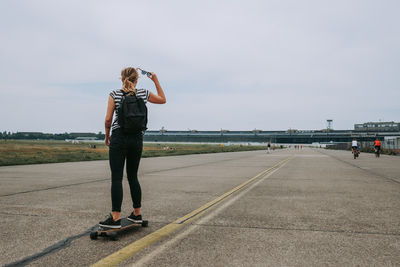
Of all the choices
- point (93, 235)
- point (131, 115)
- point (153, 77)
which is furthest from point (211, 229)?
point (153, 77)

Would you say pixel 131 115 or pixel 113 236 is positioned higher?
pixel 131 115

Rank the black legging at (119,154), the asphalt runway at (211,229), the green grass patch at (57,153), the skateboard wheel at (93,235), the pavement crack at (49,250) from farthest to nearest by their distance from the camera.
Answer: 1. the green grass patch at (57,153)
2. the black legging at (119,154)
3. the skateboard wheel at (93,235)
4. the asphalt runway at (211,229)
5. the pavement crack at (49,250)

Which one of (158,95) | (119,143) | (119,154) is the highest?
(158,95)

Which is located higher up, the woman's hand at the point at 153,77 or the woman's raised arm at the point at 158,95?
the woman's hand at the point at 153,77

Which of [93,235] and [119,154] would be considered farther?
[119,154]

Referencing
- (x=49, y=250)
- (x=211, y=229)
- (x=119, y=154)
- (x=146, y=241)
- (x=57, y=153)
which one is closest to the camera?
(x=49, y=250)

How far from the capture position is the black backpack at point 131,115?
4.18m

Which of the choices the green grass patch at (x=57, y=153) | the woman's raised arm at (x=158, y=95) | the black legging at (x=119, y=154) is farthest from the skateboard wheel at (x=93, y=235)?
the green grass patch at (x=57, y=153)

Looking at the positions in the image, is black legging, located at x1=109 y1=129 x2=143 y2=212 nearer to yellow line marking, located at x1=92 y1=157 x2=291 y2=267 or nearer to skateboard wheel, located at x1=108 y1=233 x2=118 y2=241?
skateboard wheel, located at x1=108 y1=233 x2=118 y2=241

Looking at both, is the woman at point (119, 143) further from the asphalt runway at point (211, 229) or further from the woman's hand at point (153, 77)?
the asphalt runway at point (211, 229)

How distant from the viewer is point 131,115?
4.18m

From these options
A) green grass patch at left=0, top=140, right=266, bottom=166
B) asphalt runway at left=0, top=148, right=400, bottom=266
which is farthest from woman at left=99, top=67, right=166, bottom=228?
green grass patch at left=0, top=140, right=266, bottom=166

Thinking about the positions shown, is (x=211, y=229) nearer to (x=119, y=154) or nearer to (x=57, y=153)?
(x=119, y=154)

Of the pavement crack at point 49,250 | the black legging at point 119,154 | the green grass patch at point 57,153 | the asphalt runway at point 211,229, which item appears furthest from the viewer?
the green grass patch at point 57,153
